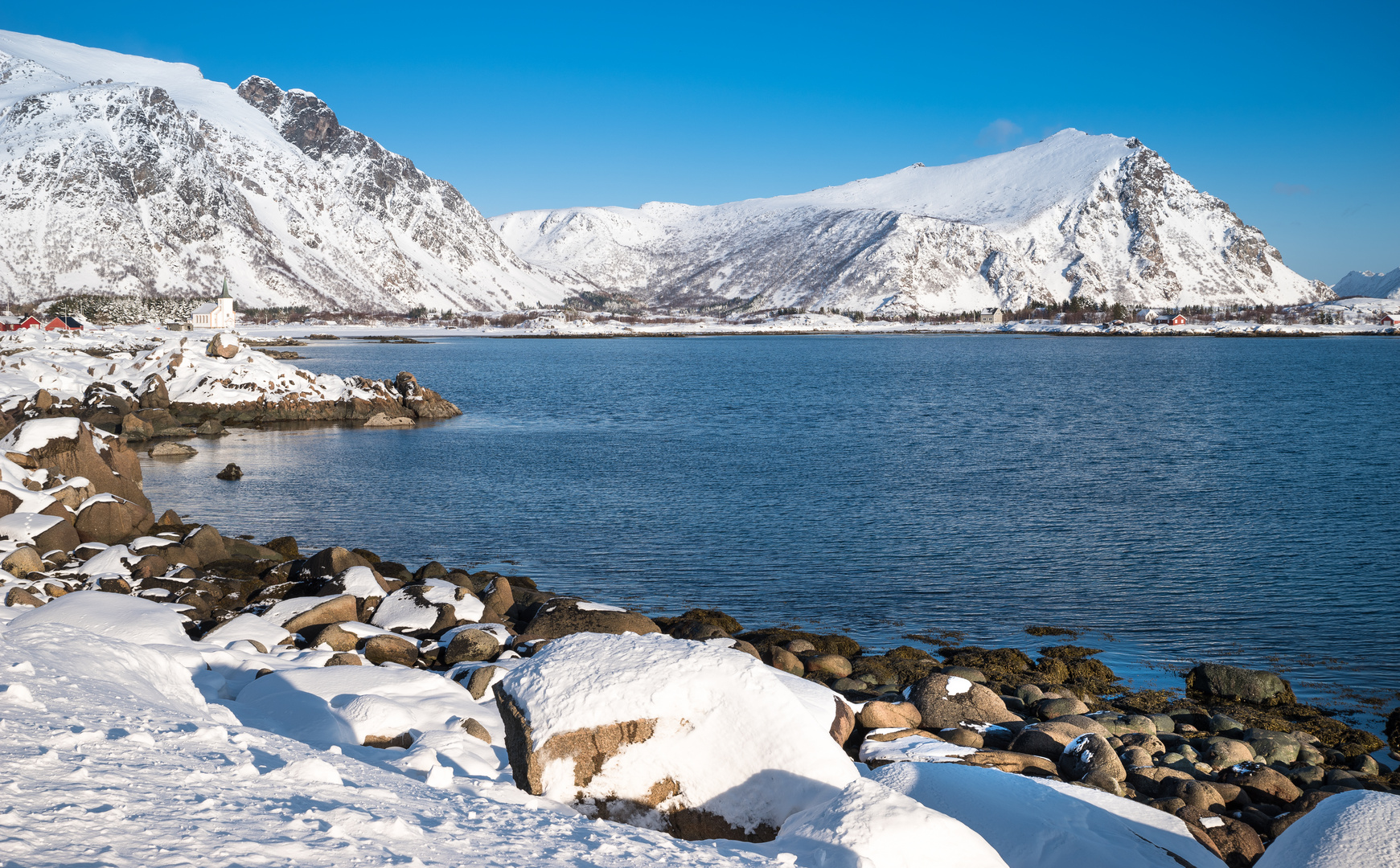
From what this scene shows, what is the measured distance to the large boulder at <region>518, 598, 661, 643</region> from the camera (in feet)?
44.0

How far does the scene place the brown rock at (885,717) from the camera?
10258mm

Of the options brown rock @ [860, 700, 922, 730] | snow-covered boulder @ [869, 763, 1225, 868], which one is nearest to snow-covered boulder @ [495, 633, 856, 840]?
snow-covered boulder @ [869, 763, 1225, 868]

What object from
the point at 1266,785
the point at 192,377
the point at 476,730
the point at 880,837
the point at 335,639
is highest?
the point at 192,377

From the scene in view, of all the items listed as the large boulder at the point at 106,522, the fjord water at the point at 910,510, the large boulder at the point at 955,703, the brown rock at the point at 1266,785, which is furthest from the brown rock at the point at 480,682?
the large boulder at the point at 106,522

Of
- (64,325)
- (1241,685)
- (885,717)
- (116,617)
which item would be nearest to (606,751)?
(885,717)

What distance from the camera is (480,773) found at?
750 centimetres

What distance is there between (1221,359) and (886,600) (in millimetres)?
124168

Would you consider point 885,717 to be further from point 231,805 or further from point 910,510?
point 910,510

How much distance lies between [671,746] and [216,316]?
131 meters

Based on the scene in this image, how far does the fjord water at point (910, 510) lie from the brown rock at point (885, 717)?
16.4 ft

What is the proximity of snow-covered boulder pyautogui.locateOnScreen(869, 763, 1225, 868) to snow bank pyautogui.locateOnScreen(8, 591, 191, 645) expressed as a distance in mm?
8203

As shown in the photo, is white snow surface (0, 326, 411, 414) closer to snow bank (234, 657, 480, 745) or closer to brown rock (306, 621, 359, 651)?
brown rock (306, 621, 359, 651)

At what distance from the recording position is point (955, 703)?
36.3 ft

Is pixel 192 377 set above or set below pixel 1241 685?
above
